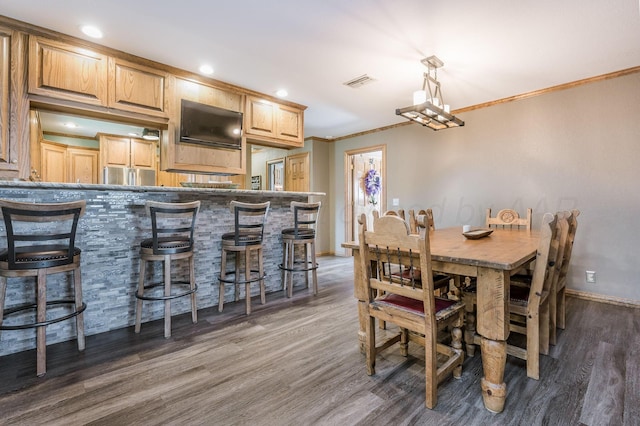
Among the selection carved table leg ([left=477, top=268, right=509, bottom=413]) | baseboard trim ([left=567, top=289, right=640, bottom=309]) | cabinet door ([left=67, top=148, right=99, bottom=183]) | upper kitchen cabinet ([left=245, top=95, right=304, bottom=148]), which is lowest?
baseboard trim ([left=567, top=289, right=640, bottom=309])

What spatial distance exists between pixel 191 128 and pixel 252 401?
113 inches

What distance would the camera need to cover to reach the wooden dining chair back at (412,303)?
4.85 ft

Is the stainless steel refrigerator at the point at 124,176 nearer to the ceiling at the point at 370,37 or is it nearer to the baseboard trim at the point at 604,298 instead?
the ceiling at the point at 370,37

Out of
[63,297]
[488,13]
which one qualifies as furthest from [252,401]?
[488,13]

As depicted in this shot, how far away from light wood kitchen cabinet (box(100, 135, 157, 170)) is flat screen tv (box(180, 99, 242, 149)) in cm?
256

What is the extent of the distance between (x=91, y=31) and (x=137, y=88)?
58 centimetres

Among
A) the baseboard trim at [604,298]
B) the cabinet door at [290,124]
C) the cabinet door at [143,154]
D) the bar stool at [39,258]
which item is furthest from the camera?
the cabinet door at [143,154]

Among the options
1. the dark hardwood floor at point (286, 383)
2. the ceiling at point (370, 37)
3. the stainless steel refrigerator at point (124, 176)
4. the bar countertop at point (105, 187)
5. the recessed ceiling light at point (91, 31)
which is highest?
the recessed ceiling light at point (91, 31)

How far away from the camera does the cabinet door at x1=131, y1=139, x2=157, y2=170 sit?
5320 mm

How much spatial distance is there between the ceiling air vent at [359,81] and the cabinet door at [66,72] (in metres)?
2.48

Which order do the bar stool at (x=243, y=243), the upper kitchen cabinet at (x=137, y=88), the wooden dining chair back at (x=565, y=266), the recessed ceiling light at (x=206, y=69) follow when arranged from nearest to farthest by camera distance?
the wooden dining chair back at (x=565, y=266), the bar stool at (x=243, y=243), the upper kitchen cabinet at (x=137, y=88), the recessed ceiling light at (x=206, y=69)

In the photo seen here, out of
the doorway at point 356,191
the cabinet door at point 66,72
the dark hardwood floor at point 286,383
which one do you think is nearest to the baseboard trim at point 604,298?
the dark hardwood floor at point 286,383

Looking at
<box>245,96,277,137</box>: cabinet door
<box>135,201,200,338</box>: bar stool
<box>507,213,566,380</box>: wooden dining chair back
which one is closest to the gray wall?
<box>245,96,277,137</box>: cabinet door

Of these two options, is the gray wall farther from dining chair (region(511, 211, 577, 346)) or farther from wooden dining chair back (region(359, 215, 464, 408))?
wooden dining chair back (region(359, 215, 464, 408))
